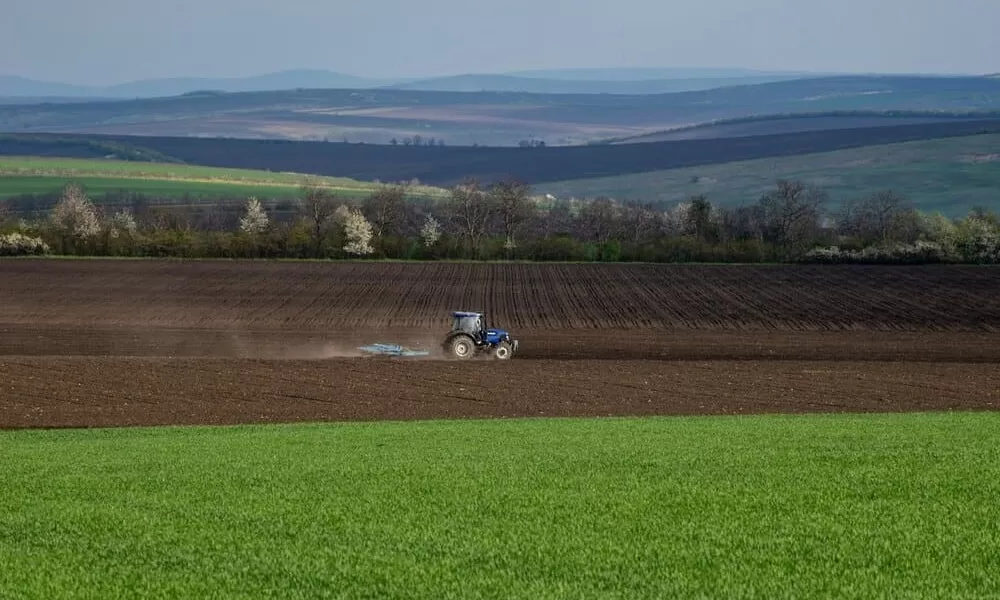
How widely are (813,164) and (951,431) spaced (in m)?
144

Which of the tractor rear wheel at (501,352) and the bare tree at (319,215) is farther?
the bare tree at (319,215)

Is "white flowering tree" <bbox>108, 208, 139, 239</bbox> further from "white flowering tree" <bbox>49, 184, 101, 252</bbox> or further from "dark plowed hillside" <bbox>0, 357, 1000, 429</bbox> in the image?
"dark plowed hillside" <bbox>0, 357, 1000, 429</bbox>

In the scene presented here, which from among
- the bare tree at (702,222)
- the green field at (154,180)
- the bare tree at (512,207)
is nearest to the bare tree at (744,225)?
the bare tree at (702,222)

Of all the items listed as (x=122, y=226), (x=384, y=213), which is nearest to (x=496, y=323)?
(x=384, y=213)

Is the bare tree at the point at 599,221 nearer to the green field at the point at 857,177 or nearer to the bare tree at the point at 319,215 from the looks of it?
the bare tree at the point at 319,215

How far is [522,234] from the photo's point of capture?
81312 mm

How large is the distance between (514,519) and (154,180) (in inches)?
6061

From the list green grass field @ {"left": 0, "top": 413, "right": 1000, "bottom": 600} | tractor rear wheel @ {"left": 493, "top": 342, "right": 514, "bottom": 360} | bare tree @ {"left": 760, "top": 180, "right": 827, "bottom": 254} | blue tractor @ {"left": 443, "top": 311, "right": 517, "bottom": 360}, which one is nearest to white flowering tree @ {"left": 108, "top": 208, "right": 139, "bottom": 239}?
blue tractor @ {"left": 443, "top": 311, "right": 517, "bottom": 360}

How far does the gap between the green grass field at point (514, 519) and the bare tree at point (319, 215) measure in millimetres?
54952

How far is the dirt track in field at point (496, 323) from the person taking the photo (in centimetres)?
3080

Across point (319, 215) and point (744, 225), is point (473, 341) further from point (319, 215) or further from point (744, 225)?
point (744, 225)

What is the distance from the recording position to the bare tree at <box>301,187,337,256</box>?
2972 inches

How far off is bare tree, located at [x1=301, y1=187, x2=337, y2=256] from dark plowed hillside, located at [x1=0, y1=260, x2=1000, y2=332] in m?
5.25

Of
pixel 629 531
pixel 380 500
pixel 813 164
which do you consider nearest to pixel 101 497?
pixel 380 500
